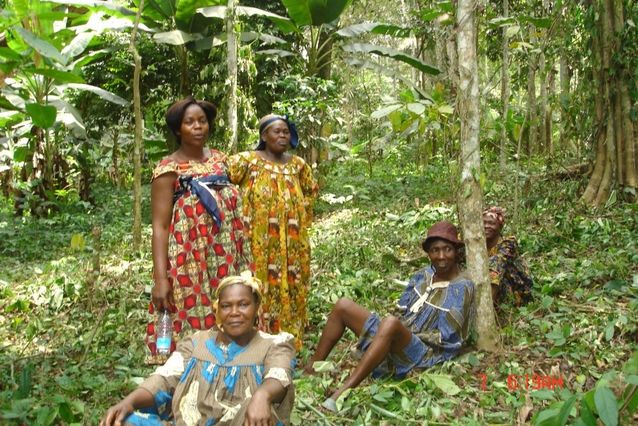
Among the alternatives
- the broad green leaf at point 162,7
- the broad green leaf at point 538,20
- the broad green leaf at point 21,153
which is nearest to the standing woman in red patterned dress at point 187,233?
the broad green leaf at point 538,20

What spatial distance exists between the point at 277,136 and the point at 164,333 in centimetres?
140

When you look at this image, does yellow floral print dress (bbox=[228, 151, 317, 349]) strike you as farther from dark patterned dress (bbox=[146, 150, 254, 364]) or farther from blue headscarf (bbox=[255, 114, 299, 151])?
dark patterned dress (bbox=[146, 150, 254, 364])

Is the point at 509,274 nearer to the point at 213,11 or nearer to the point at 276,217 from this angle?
the point at 276,217

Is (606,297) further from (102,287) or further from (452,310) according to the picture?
(102,287)

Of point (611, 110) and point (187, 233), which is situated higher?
point (611, 110)

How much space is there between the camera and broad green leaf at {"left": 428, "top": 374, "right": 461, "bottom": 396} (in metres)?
3.07

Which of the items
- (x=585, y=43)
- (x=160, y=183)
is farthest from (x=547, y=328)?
(x=585, y=43)

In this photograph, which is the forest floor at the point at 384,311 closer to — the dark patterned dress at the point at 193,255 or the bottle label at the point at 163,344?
the bottle label at the point at 163,344

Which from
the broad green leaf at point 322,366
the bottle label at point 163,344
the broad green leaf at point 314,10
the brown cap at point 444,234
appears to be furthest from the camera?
the broad green leaf at point 314,10

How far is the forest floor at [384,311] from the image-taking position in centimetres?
294

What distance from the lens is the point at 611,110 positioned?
22.3 ft

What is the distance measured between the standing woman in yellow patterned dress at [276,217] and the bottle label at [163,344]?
0.82 metres

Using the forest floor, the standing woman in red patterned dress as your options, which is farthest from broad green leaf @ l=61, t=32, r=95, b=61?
the standing woman in red patterned dress
